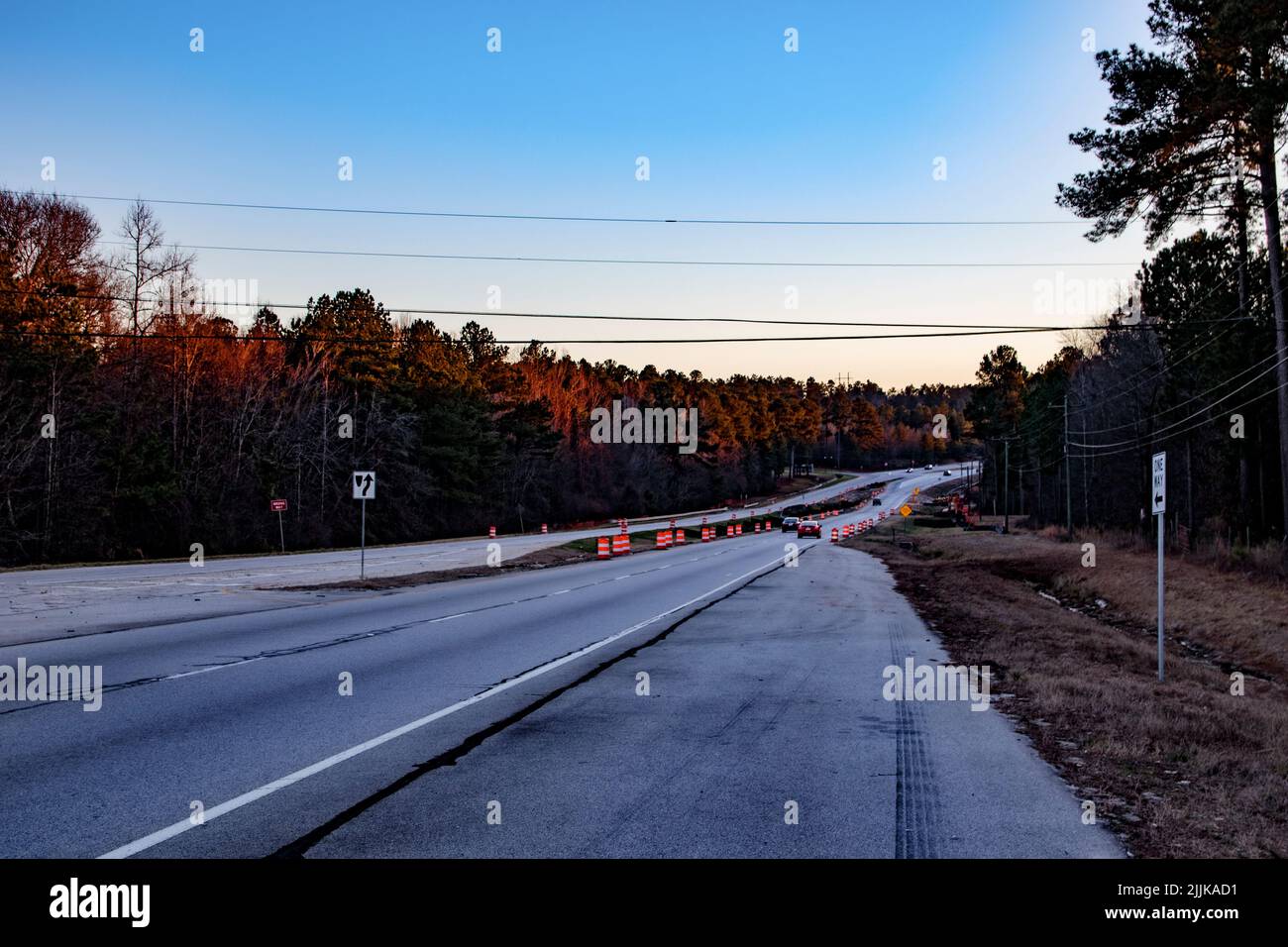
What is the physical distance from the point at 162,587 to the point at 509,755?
19.5 m

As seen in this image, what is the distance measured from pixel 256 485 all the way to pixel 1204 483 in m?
61.2

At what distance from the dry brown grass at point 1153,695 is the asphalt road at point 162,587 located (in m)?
14.4

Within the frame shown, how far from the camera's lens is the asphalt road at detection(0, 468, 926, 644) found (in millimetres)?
16281

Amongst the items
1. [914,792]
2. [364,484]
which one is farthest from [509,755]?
[364,484]

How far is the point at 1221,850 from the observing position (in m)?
5.40

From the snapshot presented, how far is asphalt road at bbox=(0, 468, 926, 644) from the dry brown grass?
14360 millimetres

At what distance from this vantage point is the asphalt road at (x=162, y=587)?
16.3m

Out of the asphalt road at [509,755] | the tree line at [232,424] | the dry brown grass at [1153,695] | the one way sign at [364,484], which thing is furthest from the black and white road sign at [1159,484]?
the tree line at [232,424]

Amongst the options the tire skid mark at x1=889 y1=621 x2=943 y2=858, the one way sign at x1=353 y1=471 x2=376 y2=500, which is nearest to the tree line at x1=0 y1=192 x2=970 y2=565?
the one way sign at x1=353 y1=471 x2=376 y2=500

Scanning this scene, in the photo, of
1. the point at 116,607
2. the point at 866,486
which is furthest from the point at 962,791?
the point at 866,486

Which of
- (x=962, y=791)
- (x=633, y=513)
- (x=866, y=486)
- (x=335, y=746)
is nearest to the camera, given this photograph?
(x=962, y=791)

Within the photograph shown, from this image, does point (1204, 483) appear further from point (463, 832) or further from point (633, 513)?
point (463, 832)

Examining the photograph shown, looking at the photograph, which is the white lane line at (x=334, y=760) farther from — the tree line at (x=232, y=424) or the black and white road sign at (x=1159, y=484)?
the tree line at (x=232, y=424)

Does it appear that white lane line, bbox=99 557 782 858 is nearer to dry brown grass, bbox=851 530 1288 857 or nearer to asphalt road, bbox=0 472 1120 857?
asphalt road, bbox=0 472 1120 857
